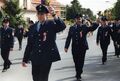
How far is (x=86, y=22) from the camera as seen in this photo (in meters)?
13.0

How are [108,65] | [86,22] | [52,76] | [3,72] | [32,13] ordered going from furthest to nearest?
1. [32,13]
2. [108,65]
3. [3,72]
4. [52,76]
5. [86,22]

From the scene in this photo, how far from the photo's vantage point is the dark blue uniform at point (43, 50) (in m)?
8.43

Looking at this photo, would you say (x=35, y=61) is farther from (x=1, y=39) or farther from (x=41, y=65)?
(x=1, y=39)

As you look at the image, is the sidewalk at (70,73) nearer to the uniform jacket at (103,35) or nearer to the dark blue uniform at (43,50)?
the uniform jacket at (103,35)

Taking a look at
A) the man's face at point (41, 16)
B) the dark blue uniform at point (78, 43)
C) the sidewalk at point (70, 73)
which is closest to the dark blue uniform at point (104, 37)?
the sidewalk at point (70, 73)

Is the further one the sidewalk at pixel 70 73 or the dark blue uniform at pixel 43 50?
the sidewalk at pixel 70 73

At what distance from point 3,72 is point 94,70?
3.05 meters

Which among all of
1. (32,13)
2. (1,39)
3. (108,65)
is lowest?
(32,13)

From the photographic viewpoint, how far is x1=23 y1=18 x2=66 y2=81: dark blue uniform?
27.7ft

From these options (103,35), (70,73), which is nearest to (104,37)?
(103,35)

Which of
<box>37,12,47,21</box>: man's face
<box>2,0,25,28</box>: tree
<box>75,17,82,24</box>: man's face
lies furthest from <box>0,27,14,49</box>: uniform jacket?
<box>2,0,25,28</box>: tree

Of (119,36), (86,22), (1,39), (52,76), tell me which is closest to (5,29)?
(1,39)

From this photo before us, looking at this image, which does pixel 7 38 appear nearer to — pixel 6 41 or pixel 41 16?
pixel 6 41

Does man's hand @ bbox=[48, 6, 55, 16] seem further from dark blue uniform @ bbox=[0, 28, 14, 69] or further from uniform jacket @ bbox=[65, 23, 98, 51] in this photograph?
dark blue uniform @ bbox=[0, 28, 14, 69]
